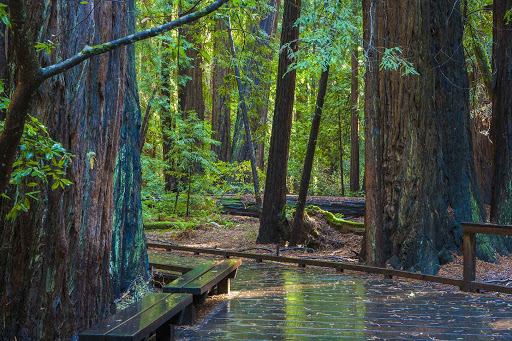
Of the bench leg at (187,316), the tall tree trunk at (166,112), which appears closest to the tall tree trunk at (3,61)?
the bench leg at (187,316)

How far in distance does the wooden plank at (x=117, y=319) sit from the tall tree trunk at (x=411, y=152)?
17.7ft

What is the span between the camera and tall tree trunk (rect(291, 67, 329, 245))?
13602 millimetres

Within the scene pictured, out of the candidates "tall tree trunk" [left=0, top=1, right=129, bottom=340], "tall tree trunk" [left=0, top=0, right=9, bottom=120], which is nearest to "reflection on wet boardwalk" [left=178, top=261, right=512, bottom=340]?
"tall tree trunk" [left=0, top=1, right=129, bottom=340]

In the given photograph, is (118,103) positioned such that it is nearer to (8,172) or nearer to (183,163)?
(8,172)

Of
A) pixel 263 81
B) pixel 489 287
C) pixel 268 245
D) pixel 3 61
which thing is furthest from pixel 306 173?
pixel 263 81

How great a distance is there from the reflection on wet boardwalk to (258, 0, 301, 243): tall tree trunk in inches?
191

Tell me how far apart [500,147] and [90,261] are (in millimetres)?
9596

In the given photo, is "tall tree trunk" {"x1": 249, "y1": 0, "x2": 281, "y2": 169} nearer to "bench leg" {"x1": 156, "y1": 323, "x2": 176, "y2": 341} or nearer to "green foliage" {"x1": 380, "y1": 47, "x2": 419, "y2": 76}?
"green foliage" {"x1": 380, "y1": 47, "x2": 419, "y2": 76}

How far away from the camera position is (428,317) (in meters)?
6.90

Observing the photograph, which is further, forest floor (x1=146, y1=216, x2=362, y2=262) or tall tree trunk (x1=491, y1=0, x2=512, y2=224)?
forest floor (x1=146, y1=216, x2=362, y2=262)

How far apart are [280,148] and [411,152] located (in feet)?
15.1

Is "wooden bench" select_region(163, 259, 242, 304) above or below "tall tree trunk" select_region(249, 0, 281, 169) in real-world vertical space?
below

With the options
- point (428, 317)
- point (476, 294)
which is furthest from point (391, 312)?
point (476, 294)

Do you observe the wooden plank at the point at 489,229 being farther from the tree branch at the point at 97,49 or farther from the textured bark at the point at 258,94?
the textured bark at the point at 258,94
